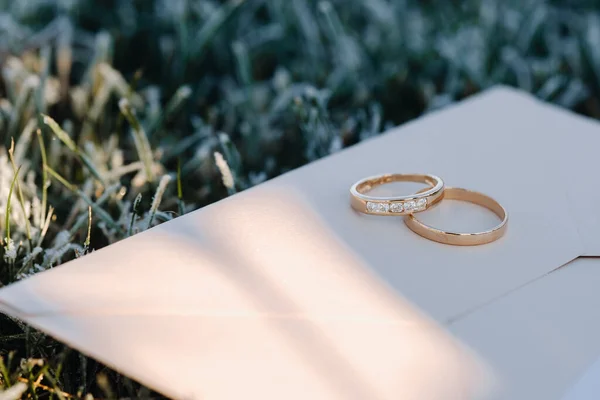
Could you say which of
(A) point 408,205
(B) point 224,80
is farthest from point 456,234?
(B) point 224,80

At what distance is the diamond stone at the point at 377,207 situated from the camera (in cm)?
81

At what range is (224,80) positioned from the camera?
1.53 metres

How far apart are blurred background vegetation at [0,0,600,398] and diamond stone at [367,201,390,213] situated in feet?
0.90

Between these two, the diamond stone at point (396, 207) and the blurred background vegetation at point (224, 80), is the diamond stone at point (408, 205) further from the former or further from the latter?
the blurred background vegetation at point (224, 80)

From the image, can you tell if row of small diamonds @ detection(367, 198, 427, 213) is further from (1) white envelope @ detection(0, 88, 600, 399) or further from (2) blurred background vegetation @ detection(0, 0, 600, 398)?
(2) blurred background vegetation @ detection(0, 0, 600, 398)

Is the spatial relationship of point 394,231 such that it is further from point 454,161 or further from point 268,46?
point 268,46

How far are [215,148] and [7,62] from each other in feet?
1.64

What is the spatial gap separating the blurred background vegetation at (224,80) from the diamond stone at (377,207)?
0.90ft

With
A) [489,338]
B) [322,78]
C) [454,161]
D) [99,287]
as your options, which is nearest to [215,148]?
[322,78]

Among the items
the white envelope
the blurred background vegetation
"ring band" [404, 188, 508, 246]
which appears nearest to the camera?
the white envelope

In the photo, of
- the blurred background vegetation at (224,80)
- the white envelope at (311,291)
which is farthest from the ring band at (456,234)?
the blurred background vegetation at (224,80)

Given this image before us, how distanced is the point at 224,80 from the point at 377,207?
80 centimetres

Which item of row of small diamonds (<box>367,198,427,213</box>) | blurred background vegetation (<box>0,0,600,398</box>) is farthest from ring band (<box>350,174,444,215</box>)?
blurred background vegetation (<box>0,0,600,398</box>)

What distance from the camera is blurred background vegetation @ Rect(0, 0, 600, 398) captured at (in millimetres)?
1131
